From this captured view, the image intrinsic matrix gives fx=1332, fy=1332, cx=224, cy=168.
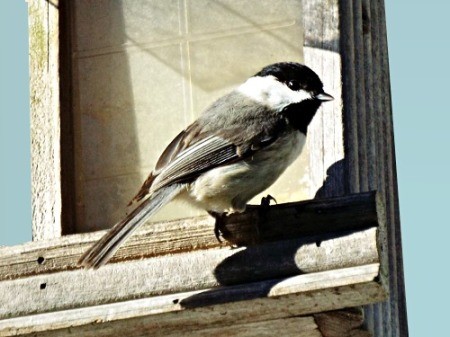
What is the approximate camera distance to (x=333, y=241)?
12.9ft

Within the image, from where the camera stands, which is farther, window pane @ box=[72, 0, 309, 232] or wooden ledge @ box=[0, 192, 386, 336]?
window pane @ box=[72, 0, 309, 232]

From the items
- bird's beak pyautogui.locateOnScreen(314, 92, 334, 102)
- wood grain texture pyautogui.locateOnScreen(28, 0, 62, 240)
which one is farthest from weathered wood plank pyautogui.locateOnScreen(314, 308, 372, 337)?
wood grain texture pyautogui.locateOnScreen(28, 0, 62, 240)

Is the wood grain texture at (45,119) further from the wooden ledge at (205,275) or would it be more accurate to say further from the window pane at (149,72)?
the wooden ledge at (205,275)

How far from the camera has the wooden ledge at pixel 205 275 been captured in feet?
12.6

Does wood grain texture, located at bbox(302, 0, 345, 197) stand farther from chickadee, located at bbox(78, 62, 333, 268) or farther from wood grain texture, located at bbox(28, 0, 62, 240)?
wood grain texture, located at bbox(28, 0, 62, 240)

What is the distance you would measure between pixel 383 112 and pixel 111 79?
99 centimetres

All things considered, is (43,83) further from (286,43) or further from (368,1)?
(368,1)

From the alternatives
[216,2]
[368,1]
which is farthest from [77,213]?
[368,1]

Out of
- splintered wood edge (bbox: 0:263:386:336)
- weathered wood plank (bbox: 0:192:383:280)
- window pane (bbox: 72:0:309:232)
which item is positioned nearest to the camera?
splintered wood edge (bbox: 0:263:386:336)

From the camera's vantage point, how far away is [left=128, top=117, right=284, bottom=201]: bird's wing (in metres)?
4.41

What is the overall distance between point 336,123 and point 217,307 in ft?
2.85

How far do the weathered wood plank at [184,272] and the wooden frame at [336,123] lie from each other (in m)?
0.04

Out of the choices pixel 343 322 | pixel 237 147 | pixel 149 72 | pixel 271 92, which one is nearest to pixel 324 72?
pixel 271 92

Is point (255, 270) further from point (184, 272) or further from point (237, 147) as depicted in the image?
point (237, 147)
